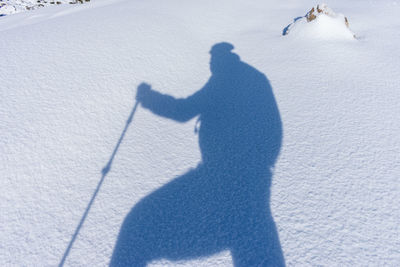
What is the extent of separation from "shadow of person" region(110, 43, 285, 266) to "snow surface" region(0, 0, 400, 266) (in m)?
0.02

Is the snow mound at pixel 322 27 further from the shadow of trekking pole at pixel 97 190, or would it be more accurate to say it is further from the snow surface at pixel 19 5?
the snow surface at pixel 19 5

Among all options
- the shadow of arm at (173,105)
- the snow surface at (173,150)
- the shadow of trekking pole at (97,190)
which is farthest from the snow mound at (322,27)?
the shadow of trekking pole at (97,190)

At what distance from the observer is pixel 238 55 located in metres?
4.21

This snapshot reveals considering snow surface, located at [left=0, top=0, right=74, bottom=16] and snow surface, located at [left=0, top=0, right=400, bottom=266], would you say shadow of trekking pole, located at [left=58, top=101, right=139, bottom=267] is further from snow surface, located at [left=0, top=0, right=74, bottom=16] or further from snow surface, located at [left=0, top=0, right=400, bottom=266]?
snow surface, located at [left=0, top=0, right=74, bottom=16]

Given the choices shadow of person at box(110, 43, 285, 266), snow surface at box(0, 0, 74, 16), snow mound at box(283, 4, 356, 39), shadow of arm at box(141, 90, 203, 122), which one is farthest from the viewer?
snow surface at box(0, 0, 74, 16)

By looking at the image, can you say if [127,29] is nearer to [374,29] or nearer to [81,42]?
[81,42]

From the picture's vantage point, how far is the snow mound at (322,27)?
426 cm

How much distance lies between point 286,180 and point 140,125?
169 centimetres

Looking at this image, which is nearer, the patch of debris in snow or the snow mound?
the snow mound

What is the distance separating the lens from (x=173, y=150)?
2.43m

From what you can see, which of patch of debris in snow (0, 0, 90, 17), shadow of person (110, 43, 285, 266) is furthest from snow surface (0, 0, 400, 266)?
patch of debris in snow (0, 0, 90, 17)

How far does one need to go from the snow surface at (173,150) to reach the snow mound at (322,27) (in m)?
0.21

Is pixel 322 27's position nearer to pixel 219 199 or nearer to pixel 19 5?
pixel 219 199

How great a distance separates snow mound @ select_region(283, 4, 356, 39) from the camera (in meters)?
4.26
